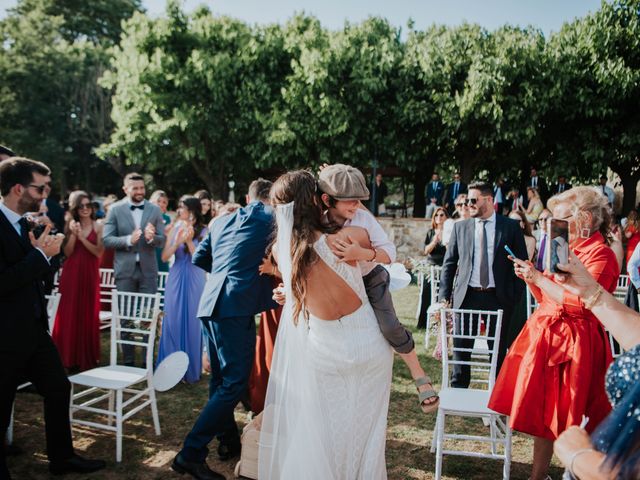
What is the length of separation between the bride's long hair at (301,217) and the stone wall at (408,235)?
11.7m

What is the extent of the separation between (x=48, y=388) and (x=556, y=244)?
3.25 metres

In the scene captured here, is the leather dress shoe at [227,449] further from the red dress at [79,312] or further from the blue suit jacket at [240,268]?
the red dress at [79,312]

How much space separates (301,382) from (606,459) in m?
1.64

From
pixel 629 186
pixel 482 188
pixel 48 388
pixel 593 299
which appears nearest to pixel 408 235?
pixel 629 186

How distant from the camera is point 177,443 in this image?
12.8 ft

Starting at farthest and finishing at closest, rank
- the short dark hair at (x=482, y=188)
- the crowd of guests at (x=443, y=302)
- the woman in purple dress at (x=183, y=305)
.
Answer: the woman in purple dress at (x=183, y=305) < the short dark hair at (x=482, y=188) < the crowd of guests at (x=443, y=302)

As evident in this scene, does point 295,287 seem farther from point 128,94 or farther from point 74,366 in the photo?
point 128,94

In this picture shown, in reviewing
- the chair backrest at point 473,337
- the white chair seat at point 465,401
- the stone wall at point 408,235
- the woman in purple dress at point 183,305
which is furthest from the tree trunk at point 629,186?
the woman in purple dress at point 183,305

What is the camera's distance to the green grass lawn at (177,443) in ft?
11.4

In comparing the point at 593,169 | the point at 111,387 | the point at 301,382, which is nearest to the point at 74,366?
the point at 111,387

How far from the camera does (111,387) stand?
3609 mm

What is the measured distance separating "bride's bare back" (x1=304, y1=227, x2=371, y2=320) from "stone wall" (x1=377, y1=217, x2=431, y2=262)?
38.1 feet

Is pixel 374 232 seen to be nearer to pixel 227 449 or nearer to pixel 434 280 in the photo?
pixel 227 449

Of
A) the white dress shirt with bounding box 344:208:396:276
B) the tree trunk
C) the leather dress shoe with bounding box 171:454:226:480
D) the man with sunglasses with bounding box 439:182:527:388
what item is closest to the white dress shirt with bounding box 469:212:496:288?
the man with sunglasses with bounding box 439:182:527:388
